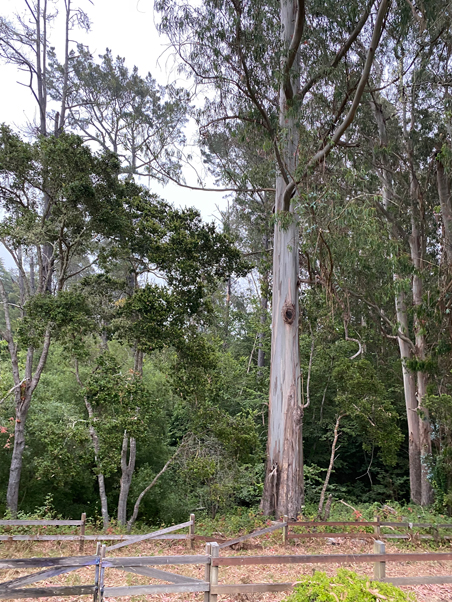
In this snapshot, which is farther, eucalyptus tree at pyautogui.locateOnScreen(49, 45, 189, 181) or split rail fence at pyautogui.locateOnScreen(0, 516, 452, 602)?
eucalyptus tree at pyautogui.locateOnScreen(49, 45, 189, 181)

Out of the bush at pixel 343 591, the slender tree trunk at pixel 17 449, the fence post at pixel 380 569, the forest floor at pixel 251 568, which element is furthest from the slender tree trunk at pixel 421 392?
the slender tree trunk at pixel 17 449

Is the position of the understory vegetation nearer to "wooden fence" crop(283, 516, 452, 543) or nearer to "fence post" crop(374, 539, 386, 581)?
"wooden fence" crop(283, 516, 452, 543)

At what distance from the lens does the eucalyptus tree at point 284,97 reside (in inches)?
364

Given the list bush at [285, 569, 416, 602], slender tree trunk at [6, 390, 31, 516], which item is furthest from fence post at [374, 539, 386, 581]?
slender tree trunk at [6, 390, 31, 516]

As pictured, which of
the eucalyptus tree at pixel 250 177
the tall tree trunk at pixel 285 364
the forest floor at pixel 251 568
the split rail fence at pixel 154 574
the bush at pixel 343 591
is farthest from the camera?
the eucalyptus tree at pixel 250 177

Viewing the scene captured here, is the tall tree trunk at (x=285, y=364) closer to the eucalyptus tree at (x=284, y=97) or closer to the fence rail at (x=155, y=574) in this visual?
the eucalyptus tree at (x=284, y=97)

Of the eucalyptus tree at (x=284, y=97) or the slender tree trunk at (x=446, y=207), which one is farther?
the slender tree trunk at (x=446, y=207)

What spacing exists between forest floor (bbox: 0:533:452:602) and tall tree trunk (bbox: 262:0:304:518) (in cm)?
125

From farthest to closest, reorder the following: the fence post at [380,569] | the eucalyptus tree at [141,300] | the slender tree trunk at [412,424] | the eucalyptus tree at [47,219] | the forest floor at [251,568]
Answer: the slender tree trunk at [412,424] → the eucalyptus tree at [141,300] → the eucalyptus tree at [47,219] → the forest floor at [251,568] → the fence post at [380,569]

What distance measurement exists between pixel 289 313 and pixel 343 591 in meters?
7.45

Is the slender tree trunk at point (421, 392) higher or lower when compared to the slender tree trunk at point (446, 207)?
lower

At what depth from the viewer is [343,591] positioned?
279 cm

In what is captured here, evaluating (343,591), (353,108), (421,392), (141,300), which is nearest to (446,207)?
(421,392)

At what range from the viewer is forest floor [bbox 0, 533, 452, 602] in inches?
193
